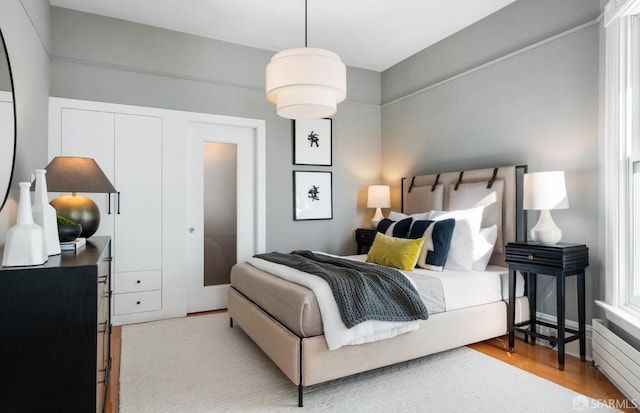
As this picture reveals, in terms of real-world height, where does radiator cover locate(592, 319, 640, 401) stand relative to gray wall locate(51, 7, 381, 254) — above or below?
below

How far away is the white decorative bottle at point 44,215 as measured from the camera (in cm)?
164

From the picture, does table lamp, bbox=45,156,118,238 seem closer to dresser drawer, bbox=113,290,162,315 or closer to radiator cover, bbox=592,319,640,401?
dresser drawer, bbox=113,290,162,315

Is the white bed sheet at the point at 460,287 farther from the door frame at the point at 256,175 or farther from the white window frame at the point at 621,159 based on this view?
the door frame at the point at 256,175

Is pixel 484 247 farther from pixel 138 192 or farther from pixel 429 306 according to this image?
pixel 138 192

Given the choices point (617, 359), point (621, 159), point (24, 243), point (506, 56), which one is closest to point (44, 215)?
point (24, 243)

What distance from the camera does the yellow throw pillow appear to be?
3014mm

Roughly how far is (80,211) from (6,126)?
630 mm

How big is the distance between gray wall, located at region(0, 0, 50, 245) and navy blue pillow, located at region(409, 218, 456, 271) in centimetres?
279

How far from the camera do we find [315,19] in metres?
3.72

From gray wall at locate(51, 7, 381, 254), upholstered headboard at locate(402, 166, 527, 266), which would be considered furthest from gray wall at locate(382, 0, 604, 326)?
gray wall at locate(51, 7, 381, 254)

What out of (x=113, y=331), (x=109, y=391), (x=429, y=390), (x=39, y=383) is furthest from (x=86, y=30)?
(x=429, y=390)

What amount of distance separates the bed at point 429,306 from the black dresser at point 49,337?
3.51 feet

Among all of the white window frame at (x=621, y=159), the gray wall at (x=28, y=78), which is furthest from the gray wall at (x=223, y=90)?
the white window frame at (x=621, y=159)

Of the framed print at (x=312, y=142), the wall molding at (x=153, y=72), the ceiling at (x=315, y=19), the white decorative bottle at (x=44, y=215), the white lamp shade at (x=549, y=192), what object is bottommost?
the white decorative bottle at (x=44, y=215)
